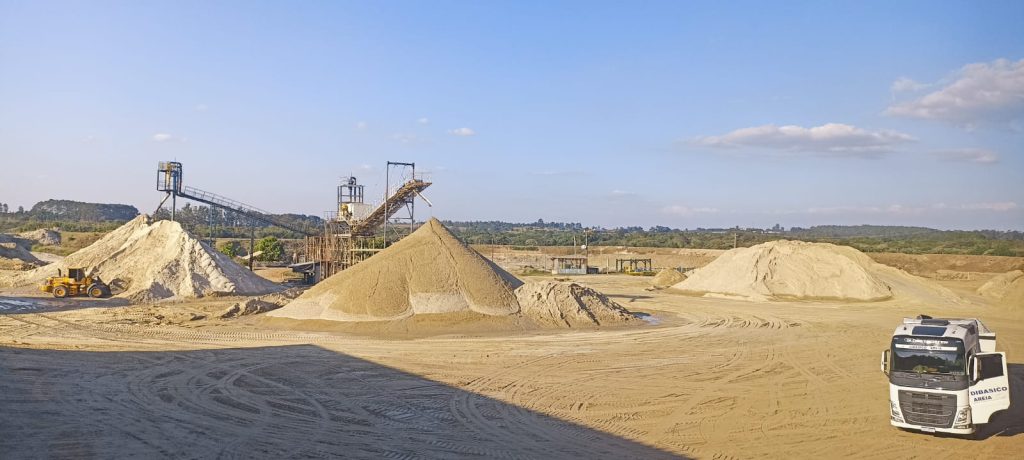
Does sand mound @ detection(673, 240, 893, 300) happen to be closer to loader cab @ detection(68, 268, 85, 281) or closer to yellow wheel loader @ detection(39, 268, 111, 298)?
yellow wheel loader @ detection(39, 268, 111, 298)

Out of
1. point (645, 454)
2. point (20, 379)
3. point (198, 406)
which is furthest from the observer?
point (20, 379)

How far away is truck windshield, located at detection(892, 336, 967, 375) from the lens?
11984mm

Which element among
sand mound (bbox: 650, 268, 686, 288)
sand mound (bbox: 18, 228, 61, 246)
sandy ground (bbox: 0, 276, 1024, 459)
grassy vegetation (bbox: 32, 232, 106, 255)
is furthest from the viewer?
sand mound (bbox: 18, 228, 61, 246)

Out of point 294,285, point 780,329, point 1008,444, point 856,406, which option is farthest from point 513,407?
point 294,285

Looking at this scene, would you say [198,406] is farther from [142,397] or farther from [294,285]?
[294,285]

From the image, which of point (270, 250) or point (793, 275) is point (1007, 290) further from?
point (270, 250)

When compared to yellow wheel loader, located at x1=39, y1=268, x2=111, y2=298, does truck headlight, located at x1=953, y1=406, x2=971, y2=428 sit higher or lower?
lower

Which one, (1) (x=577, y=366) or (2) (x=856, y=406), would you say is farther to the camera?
(1) (x=577, y=366)

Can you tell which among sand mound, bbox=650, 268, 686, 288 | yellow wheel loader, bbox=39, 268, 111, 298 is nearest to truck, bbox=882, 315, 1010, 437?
yellow wheel loader, bbox=39, 268, 111, 298

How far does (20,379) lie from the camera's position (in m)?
17.1

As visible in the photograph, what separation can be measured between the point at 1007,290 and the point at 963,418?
3509 centimetres

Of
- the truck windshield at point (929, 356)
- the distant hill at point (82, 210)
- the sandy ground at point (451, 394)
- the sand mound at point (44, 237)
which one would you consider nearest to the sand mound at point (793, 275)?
the sandy ground at point (451, 394)

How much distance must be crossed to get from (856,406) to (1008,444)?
3331 millimetres

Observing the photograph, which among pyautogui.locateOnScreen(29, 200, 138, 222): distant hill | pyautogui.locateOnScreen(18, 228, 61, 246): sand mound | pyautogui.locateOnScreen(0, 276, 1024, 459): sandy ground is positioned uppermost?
pyautogui.locateOnScreen(29, 200, 138, 222): distant hill
